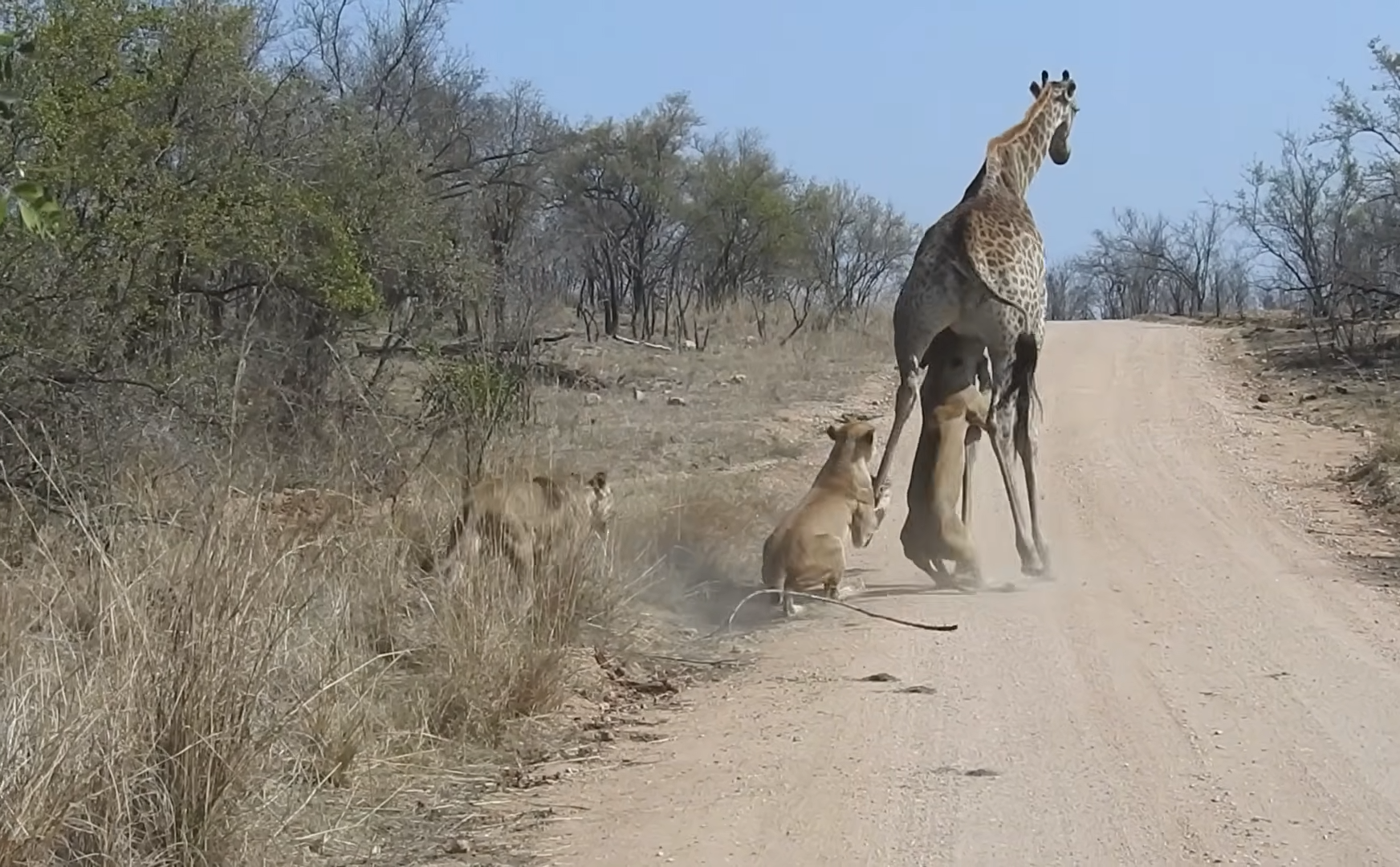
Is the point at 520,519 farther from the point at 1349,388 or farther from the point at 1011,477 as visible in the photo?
the point at 1349,388

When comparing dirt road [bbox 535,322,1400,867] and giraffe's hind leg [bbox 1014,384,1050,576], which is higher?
giraffe's hind leg [bbox 1014,384,1050,576]

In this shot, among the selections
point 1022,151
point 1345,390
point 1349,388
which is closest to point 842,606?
point 1022,151

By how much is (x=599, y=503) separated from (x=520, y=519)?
Result: 1.04 meters

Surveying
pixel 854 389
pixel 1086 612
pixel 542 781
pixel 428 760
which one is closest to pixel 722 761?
pixel 542 781

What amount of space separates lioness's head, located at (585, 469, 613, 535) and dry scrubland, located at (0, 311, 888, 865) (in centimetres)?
31

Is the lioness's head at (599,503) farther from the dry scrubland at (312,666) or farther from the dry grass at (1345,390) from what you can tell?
the dry grass at (1345,390)

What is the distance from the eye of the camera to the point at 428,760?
255 inches

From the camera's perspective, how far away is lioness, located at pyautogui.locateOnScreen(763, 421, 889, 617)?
9.36 meters

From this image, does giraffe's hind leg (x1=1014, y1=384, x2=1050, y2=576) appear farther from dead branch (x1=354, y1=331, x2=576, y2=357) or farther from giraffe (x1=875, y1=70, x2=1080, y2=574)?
dead branch (x1=354, y1=331, x2=576, y2=357)

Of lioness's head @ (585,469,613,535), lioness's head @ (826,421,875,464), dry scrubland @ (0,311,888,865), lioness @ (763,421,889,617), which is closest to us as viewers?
dry scrubland @ (0,311,888,865)

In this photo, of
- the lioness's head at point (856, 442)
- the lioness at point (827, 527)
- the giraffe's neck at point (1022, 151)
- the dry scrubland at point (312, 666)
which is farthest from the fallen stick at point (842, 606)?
the giraffe's neck at point (1022, 151)

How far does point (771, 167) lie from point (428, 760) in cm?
4108

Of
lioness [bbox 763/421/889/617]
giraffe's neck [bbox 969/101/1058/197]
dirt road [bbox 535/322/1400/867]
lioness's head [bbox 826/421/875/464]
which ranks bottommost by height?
dirt road [bbox 535/322/1400/867]

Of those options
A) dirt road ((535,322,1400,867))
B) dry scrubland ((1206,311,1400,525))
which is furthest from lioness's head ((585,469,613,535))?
dry scrubland ((1206,311,1400,525))
